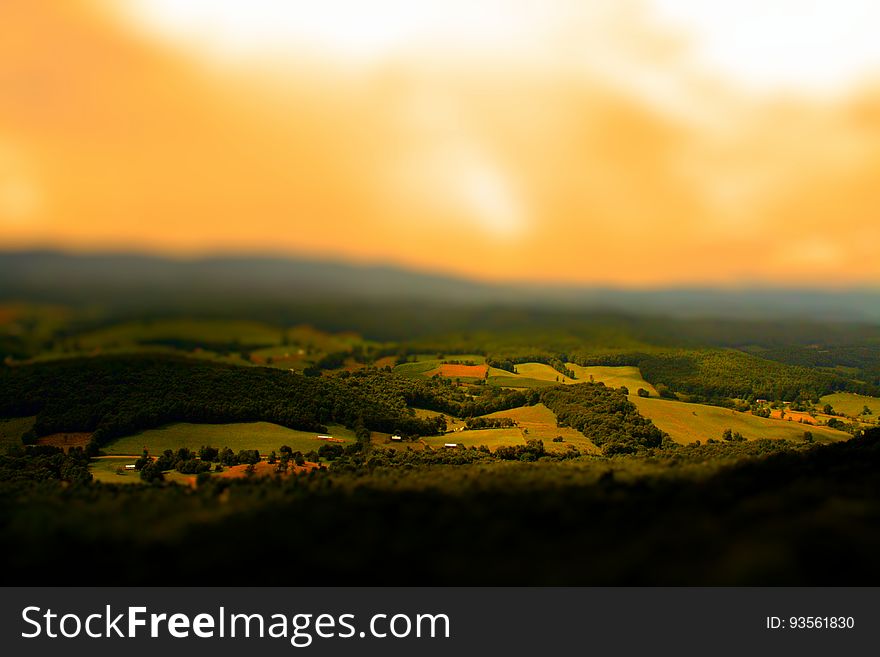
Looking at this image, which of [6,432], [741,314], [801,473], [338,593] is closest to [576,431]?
[801,473]

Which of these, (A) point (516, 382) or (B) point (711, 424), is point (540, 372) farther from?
(B) point (711, 424)

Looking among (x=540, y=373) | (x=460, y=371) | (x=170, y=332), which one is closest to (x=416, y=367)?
(x=460, y=371)

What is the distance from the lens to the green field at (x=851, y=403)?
76.7m

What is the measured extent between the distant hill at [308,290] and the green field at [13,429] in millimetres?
18022

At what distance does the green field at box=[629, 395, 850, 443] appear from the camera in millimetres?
71812

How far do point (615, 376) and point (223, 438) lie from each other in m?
63.8

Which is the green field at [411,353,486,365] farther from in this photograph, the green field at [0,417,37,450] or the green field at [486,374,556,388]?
the green field at [0,417,37,450]

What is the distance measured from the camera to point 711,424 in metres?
76.4

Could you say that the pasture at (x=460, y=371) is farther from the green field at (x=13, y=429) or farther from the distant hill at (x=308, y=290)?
the green field at (x=13, y=429)


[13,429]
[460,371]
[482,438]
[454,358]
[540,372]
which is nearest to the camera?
[13,429]

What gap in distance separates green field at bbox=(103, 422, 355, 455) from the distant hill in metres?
21.9

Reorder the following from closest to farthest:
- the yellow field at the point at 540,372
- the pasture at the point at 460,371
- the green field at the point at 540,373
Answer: the pasture at the point at 460,371 < the green field at the point at 540,373 < the yellow field at the point at 540,372

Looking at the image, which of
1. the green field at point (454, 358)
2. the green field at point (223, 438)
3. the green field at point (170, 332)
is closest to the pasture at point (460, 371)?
the green field at point (454, 358)

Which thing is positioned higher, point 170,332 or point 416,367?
point 170,332
